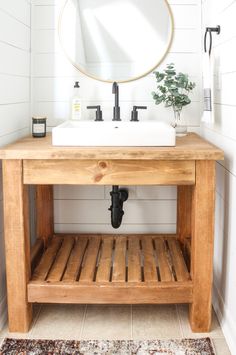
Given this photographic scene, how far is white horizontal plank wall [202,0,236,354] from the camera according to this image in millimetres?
2020

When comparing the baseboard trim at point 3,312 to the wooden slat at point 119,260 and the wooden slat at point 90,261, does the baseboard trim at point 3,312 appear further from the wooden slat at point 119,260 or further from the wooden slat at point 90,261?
the wooden slat at point 119,260

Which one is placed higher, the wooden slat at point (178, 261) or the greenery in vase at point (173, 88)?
the greenery in vase at point (173, 88)

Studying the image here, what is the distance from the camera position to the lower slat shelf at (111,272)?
2158mm

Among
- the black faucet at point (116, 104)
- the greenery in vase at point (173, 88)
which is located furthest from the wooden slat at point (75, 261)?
the greenery in vase at point (173, 88)

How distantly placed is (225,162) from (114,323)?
3.01ft

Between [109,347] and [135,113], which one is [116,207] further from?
[109,347]

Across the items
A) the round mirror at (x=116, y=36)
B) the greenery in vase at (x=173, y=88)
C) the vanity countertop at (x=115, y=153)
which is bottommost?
the vanity countertop at (x=115, y=153)

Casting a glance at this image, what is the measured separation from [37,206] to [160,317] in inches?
36.9

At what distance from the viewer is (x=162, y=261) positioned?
243 centimetres

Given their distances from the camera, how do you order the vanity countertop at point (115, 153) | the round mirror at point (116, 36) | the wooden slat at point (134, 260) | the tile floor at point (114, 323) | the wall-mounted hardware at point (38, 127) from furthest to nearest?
the round mirror at point (116, 36) → the wall-mounted hardware at point (38, 127) → the wooden slat at point (134, 260) → the tile floor at point (114, 323) → the vanity countertop at point (115, 153)

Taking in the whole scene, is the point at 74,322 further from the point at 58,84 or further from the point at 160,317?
the point at 58,84

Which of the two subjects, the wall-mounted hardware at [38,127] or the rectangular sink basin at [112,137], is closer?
the rectangular sink basin at [112,137]

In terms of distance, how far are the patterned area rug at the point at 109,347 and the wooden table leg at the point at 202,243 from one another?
114 mm

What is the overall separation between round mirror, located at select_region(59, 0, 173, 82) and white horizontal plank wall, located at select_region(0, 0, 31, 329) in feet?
0.77
